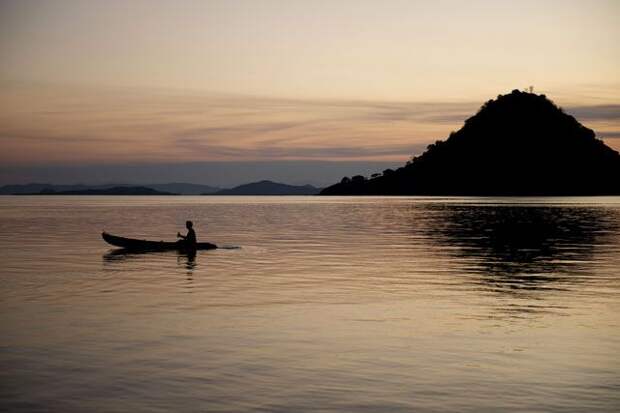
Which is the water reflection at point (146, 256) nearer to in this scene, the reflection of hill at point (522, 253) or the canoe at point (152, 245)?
the canoe at point (152, 245)

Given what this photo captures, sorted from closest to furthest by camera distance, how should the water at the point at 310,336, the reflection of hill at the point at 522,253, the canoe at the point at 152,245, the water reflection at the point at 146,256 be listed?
the water at the point at 310,336 < the reflection of hill at the point at 522,253 < the water reflection at the point at 146,256 < the canoe at the point at 152,245

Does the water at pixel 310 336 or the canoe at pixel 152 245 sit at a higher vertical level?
the canoe at pixel 152 245

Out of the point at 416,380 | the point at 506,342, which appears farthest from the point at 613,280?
the point at 416,380

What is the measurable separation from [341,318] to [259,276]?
13487 millimetres

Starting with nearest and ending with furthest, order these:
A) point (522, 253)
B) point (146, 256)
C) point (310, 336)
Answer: point (310, 336) < point (146, 256) < point (522, 253)

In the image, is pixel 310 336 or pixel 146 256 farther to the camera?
pixel 146 256

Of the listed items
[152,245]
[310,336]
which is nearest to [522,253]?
[152,245]

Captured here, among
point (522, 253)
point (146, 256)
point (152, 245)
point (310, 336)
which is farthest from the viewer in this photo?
point (522, 253)

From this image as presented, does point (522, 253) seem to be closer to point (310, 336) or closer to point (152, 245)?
point (152, 245)

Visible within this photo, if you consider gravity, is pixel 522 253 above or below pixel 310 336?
above

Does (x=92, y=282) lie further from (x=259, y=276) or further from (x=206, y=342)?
(x=206, y=342)

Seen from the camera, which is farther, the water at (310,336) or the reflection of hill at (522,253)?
the reflection of hill at (522,253)

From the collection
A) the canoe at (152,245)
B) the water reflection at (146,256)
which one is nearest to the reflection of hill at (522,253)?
the water reflection at (146,256)

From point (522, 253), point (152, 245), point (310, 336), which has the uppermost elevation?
point (152, 245)
